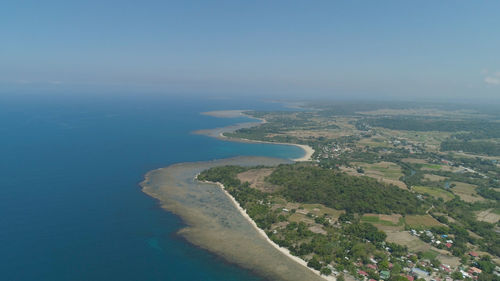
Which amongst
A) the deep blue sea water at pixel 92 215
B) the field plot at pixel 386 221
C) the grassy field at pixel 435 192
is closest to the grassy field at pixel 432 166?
the grassy field at pixel 435 192

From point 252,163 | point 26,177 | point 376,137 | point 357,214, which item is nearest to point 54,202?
point 26,177

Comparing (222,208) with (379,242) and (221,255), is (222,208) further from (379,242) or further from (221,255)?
(379,242)

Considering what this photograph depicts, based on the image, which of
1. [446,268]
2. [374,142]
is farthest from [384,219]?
[374,142]

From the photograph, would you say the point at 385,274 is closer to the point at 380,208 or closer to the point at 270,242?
the point at 270,242

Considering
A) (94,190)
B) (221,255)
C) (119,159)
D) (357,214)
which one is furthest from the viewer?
(119,159)

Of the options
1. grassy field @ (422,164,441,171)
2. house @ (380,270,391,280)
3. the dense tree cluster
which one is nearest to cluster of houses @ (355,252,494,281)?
house @ (380,270,391,280)

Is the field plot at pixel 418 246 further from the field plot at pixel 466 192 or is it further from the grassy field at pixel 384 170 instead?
the grassy field at pixel 384 170

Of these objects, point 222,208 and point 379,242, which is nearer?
point 379,242

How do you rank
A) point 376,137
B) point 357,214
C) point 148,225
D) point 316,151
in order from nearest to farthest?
point 148,225, point 357,214, point 316,151, point 376,137

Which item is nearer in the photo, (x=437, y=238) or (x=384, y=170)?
(x=437, y=238)
